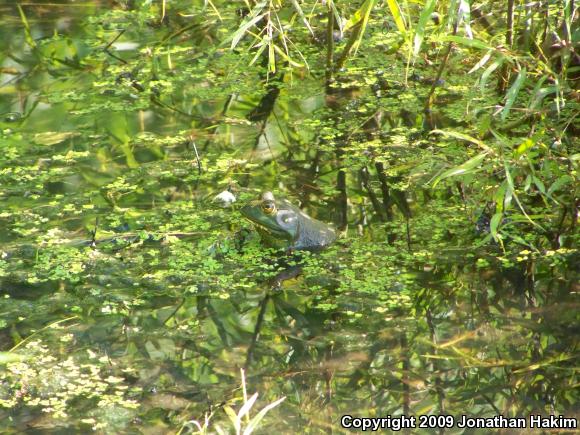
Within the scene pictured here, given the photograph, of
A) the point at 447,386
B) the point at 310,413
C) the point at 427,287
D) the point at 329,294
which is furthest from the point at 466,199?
the point at 310,413

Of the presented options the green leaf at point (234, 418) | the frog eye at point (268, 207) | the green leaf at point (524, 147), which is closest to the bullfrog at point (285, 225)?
the frog eye at point (268, 207)

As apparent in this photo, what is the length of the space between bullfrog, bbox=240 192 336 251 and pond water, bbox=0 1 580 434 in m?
0.06

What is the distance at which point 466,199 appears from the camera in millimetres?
3527

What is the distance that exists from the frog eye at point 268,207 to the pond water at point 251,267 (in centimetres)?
18

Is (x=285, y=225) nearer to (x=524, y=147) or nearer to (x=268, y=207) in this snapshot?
(x=268, y=207)

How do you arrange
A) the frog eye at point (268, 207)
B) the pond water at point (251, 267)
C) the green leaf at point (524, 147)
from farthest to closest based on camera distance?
the frog eye at point (268, 207)
the green leaf at point (524, 147)
the pond water at point (251, 267)

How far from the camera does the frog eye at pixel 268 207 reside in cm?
328

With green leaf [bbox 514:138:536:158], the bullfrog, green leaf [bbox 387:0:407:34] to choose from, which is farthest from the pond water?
green leaf [bbox 387:0:407:34]

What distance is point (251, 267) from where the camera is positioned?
326 cm

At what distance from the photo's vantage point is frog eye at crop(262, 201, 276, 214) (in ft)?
10.8

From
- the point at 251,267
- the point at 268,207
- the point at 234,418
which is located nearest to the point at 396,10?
the point at 268,207

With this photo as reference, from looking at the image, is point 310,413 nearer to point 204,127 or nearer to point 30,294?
point 30,294

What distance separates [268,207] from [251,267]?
23 centimetres

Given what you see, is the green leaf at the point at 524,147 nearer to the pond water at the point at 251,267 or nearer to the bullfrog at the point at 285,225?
the pond water at the point at 251,267
